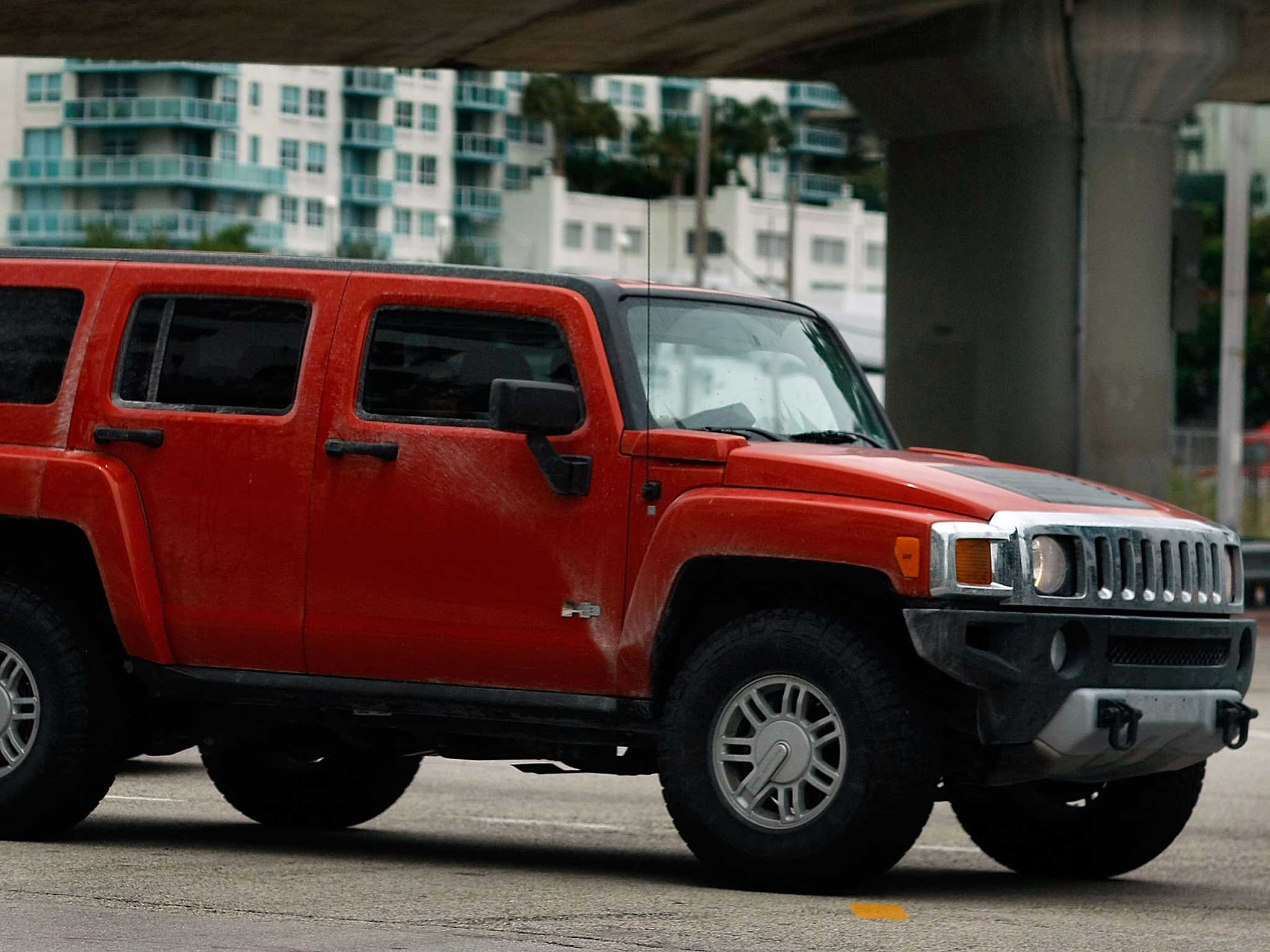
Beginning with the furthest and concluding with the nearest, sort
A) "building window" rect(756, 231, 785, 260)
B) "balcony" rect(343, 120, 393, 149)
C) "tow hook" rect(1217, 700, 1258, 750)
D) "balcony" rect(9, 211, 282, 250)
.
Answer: "building window" rect(756, 231, 785, 260) → "balcony" rect(343, 120, 393, 149) → "balcony" rect(9, 211, 282, 250) → "tow hook" rect(1217, 700, 1258, 750)

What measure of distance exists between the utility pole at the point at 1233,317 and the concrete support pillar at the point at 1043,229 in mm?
9957

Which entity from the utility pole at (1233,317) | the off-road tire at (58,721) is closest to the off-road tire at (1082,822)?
the off-road tire at (58,721)

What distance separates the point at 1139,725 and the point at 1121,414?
15.8 m

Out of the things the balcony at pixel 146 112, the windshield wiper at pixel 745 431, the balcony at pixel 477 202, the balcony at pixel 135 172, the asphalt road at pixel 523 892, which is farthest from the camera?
the balcony at pixel 477 202

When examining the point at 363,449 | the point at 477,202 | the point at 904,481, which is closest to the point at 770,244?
the point at 477,202

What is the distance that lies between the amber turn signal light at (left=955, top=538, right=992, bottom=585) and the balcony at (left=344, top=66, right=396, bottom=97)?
109 metres

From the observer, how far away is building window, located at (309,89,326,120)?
11588 centimetres

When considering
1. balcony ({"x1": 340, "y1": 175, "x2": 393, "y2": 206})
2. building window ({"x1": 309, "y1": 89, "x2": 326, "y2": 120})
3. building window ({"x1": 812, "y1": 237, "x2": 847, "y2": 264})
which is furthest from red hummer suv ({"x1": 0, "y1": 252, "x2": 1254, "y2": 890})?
building window ({"x1": 812, "y1": 237, "x2": 847, "y2": 264})

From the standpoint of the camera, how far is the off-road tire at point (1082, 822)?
9188 mm

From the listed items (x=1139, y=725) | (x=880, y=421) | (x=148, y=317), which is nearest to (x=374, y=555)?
(x=148, y=317)

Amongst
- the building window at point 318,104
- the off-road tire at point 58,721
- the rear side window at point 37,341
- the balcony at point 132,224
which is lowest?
the off-road tire at point 58,721

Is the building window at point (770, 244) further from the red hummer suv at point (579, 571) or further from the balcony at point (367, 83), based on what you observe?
the red hummer suv at point (579, 571)

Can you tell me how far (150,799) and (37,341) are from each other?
2.49 m

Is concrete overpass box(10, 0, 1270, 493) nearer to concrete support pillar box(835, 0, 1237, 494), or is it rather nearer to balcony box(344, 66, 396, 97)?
concrete support pillar box(835, 0, 1237, 494)
